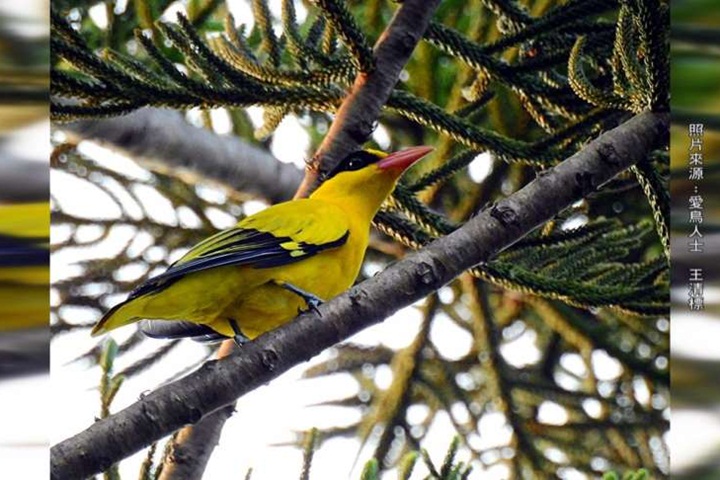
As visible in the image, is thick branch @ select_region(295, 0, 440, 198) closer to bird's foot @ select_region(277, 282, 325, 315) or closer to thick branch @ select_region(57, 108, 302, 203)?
thick branch @ select_region(57, 108, 302, 203)

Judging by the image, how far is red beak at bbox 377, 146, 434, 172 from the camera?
1.77 m

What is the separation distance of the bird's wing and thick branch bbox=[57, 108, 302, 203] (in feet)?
0.59

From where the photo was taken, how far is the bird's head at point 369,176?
1761 millimetres

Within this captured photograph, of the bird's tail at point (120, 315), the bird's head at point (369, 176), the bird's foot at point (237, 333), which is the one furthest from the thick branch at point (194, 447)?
the bird's head at point (369, 176)

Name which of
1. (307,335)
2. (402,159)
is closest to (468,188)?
(402,159)

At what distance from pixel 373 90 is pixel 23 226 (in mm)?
614

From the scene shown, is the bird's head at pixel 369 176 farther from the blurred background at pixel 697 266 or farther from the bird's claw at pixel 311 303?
the blurred background at pixel 697 266

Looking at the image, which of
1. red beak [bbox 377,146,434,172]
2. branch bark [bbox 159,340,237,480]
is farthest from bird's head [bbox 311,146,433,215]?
branch bark [bbox 159,340,237,480]

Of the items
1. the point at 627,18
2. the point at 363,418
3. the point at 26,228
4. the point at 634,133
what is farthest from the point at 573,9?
the point at 26,228

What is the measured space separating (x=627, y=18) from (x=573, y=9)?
0.14 m

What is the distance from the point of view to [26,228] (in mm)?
1598

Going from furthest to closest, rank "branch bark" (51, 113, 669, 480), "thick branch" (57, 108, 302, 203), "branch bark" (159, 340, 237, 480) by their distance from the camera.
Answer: "thick branch" (57, 108, 302, 203) < "branch bark" (159, 340, 237, 480) < "branch bark" (51, 113, 669, 480)

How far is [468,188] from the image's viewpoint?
6.72 ft

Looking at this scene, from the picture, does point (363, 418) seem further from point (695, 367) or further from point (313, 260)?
point (695, 367)
